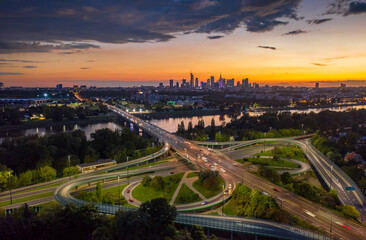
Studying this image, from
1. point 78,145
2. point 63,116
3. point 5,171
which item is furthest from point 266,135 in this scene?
point 63,116

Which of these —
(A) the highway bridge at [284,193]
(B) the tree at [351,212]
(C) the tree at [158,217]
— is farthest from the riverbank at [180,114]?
(B) the tree at [351,212]

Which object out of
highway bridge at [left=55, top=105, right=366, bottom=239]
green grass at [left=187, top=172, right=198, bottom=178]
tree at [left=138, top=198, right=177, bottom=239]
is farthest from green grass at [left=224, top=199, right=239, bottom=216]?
green grass at [left=187, top=172, right=198, bottom=178]

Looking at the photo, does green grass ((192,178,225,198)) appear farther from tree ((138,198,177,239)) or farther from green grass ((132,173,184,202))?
tree ((138,198,177,239))

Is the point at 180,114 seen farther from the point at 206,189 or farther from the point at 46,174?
the point at 206,189

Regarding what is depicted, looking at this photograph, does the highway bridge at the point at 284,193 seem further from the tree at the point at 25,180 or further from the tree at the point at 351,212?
the tree at the point at 25,180

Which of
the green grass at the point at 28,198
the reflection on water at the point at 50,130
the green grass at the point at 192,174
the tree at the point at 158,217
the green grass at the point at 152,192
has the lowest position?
the reflection on water at the point at 50,130
